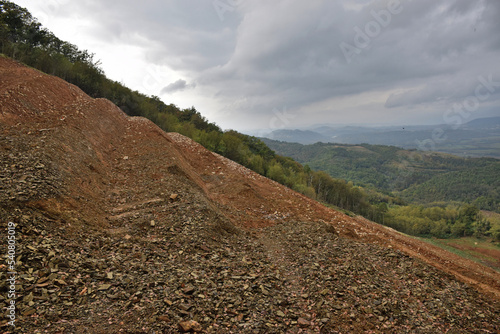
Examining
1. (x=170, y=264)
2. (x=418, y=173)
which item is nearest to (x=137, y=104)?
(x=170, y=264)

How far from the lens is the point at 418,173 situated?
159375mm

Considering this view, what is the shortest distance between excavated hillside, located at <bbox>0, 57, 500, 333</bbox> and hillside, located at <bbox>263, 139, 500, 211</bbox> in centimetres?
12692

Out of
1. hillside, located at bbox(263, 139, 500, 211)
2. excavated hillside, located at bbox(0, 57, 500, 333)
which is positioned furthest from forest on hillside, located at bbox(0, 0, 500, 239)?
hillside, located at bbox(263, 139, 500, 211)

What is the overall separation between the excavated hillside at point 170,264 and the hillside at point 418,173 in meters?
127

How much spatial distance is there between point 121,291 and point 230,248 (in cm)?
323

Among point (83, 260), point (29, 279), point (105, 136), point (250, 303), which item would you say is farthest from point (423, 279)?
point (105, 136)

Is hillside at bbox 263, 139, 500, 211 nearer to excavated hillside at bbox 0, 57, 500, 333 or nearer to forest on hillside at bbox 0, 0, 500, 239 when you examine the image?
forest on hillside at bbox 0, 0, 500, 239

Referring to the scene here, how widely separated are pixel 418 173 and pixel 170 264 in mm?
188601

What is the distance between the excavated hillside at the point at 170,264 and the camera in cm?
404

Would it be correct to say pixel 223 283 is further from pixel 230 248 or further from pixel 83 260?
pixel 83 260

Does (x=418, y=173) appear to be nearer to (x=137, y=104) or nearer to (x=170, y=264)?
(x=137, y=104)

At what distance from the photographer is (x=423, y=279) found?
6738mm

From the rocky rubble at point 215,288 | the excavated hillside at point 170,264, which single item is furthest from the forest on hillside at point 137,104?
the rocky rubble at point 215,288

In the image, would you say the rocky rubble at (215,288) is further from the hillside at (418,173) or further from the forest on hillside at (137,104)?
the hillside at (418,173)
